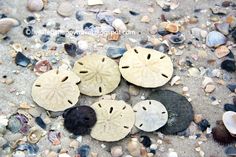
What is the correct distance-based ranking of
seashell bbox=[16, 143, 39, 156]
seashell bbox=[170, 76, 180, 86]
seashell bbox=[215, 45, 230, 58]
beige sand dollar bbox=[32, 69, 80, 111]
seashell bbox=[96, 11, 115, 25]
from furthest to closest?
seashell bbox=[96, 11, 115, 25] → seashell bbox=[215, 45, 230, 58] → seashell bbox=[170, 76, 180, 86] → beige sand dollar bbox=[32, 69, 80, 111] → seashell bbox=[16, 143, 39, 156]

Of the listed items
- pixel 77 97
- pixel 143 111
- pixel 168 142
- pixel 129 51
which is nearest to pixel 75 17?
pixel 129 51

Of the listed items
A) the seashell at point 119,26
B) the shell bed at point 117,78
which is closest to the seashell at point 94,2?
the shell bed at point 117,78

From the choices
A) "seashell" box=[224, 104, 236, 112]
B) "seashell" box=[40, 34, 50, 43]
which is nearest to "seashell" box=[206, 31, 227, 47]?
"seashell" box=[224, 104, 236, 112]

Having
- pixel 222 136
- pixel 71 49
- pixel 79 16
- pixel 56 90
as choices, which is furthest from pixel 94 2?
pixel 222 136

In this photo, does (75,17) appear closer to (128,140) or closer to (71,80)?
(71,80)

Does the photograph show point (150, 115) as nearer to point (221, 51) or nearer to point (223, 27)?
point (221, 51)

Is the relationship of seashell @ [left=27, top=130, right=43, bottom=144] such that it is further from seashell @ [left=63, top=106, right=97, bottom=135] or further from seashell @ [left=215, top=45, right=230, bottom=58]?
seashell @ [left=215, top=45, right=230, bottom=58]
